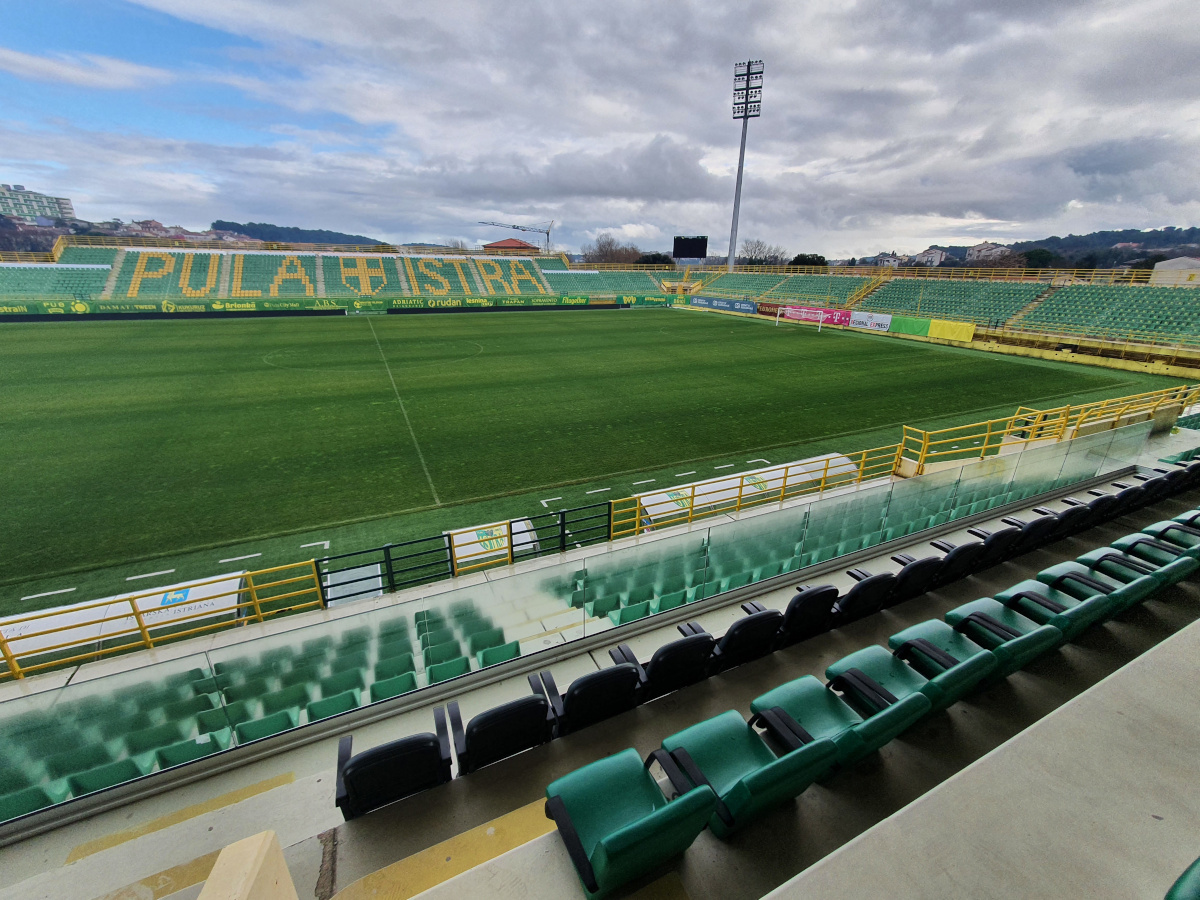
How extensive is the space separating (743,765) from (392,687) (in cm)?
307

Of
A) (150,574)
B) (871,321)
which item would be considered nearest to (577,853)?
(150,574)

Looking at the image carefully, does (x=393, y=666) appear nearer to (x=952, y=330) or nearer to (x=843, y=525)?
→ (x=843, y=525)

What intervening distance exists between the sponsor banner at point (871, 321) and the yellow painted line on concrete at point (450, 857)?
40531 mm

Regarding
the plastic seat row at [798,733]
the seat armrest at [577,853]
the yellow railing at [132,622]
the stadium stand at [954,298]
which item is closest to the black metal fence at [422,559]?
the yellow railing at [132,622]

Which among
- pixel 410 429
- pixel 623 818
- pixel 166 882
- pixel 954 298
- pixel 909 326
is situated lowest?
pixel 410 429

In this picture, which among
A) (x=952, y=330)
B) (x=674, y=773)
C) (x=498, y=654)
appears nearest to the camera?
(x=674, y=773)

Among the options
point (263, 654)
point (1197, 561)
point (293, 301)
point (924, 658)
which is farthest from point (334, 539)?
point (293, 301)

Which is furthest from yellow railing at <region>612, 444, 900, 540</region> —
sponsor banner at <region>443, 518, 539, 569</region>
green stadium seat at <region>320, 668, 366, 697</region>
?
green stadium seat at <region>320, 668, 366, 697</region>

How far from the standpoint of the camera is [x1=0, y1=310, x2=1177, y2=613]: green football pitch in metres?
10.6

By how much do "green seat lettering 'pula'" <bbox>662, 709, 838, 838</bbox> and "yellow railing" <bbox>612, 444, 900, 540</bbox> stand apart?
18.2 ft

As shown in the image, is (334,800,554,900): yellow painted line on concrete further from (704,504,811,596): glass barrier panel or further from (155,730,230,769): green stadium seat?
(704,504,811,596): glass barrier panel

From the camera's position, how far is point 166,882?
2.96 metres

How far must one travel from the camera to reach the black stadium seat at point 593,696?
359 cm

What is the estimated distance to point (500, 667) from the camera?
4875 mm
